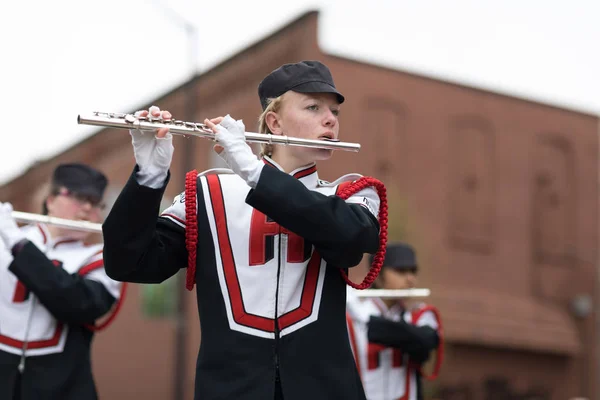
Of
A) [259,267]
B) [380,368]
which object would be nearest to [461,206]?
[380,368]

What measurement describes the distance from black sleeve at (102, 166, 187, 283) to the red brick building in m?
15.5

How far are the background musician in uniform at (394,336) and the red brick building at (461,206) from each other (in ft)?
40.5

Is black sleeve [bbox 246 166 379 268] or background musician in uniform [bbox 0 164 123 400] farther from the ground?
black sleeve [bbox 246 166 379 268]

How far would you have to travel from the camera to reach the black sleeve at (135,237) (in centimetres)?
314

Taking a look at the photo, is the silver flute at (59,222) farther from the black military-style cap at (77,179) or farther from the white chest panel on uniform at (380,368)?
the white chest panel on uniform at (380,368)

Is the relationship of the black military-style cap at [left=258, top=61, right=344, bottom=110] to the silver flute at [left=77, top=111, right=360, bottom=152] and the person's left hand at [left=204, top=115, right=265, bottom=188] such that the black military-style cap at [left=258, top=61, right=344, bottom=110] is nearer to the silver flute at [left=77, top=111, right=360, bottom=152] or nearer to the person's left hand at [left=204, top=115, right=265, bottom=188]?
the silver flute at [left=77, top=111, right=360, bottom=152]

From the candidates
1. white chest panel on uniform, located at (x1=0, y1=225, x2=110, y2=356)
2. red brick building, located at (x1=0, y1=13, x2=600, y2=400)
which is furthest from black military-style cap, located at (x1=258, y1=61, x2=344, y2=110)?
red brick building, located at (x1=0, y1=13, x2=600, y2=400)

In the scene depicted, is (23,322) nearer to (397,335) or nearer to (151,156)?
(151,156)

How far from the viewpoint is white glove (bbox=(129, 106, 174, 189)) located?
3.16m

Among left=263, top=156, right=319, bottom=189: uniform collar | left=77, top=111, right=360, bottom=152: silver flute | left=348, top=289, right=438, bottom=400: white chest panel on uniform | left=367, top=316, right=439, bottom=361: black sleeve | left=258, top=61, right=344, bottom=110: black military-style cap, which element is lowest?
left=348, top=289, right=438, bottom=400: white chest panel on uniform

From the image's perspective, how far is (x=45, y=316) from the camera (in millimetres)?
4879

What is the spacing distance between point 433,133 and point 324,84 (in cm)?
2159

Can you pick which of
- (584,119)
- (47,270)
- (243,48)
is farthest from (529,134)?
(47,270)

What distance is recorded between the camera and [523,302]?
1019 inches
